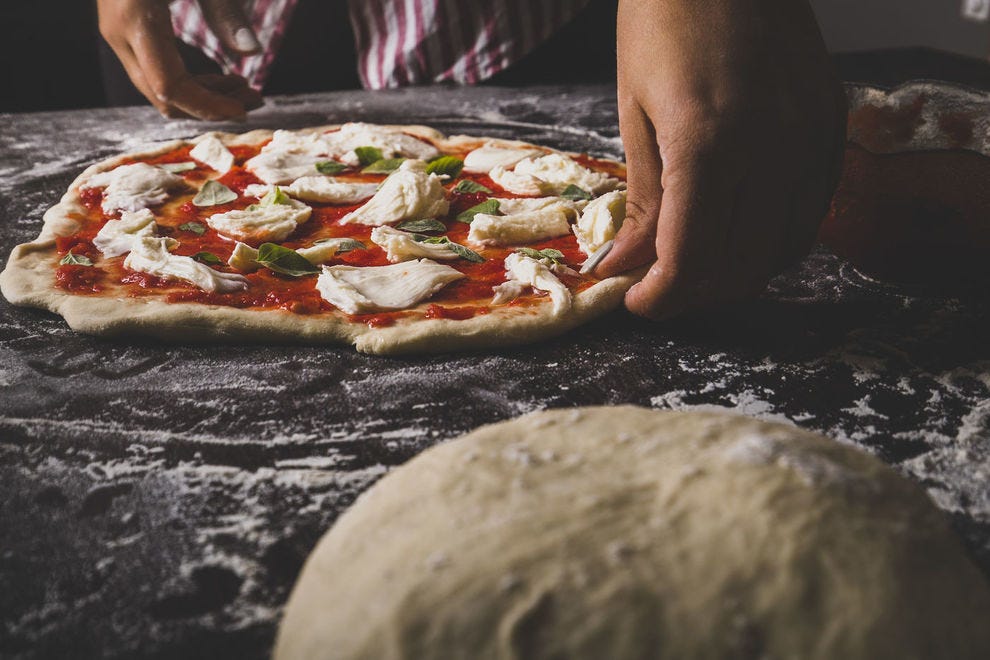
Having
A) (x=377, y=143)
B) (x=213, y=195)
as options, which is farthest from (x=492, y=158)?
(x=213, y=195)

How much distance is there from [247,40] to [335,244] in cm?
145

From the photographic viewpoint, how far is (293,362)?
1.81 metres

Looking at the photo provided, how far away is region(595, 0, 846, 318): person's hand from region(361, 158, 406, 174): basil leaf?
1.18m

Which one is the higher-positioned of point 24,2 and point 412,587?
point 24,2

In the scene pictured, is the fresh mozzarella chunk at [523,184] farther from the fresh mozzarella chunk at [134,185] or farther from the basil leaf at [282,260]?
the fresh mozzarella chunk at [134,185]

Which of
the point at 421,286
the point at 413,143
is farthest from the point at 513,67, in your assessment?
the point at 421,286

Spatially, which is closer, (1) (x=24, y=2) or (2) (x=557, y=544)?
(2) (x=557, y=544)

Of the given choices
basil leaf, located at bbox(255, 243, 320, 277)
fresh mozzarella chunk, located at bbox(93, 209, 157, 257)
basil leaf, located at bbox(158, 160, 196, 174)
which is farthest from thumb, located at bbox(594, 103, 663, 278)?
basil leaf, located at bbox(158, 160, 196, 174)

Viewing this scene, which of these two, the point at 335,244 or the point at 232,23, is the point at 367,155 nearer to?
the point at 335,244

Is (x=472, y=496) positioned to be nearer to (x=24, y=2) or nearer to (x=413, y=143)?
(x=413, y=143)

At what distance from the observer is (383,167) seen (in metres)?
2.79

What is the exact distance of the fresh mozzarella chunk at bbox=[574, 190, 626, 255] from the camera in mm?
2182

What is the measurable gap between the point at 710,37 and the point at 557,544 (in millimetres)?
1093

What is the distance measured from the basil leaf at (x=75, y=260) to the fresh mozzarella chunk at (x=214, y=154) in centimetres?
73
